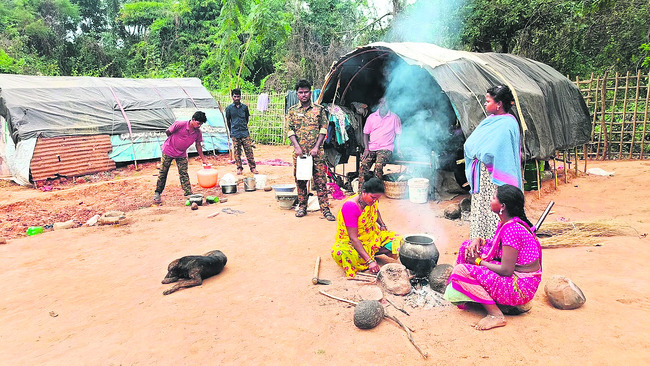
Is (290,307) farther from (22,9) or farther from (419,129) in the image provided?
(22,9)

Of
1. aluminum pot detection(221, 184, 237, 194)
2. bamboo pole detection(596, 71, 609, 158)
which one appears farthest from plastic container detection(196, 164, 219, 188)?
bamboo pole detection(596, 71, 609, 158)

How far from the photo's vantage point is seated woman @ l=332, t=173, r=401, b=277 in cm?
350

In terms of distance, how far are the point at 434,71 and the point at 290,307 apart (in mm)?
3806

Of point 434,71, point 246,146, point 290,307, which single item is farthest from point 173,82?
point 290,307

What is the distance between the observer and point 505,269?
264 centimetres

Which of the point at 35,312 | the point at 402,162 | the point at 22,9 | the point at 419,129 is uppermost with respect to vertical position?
the point at 22,9

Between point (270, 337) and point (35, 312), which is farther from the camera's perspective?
point (35, 312)

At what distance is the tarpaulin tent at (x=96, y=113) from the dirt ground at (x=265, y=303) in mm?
4257

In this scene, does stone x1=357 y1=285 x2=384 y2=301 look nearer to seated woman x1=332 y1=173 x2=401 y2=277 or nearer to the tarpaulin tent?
seated woman x1=332 y1=173 x2=401 y2=277

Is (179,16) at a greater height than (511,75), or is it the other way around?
(179,16)

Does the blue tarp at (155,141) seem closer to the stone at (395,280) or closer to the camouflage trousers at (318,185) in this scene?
the camouflage trousers at (318,185)

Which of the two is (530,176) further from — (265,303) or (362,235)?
Answer: (265,303)

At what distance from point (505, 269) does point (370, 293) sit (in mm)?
1073

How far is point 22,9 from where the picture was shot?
2019 centimetres
